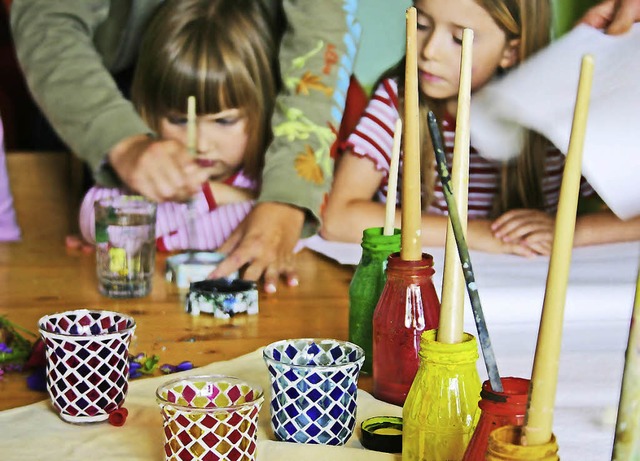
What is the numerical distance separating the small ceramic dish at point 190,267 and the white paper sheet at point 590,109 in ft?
1.83

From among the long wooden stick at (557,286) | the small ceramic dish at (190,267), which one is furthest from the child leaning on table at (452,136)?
the long wooden stick at (557,286)

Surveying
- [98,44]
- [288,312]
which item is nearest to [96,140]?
[98,44]

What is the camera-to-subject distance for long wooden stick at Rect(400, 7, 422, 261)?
1.87ft

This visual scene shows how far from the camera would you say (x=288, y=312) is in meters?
A: 1.03

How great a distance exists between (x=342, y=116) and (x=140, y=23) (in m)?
0.37

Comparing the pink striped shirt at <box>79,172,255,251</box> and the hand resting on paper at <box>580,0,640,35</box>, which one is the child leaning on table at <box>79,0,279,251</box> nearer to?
the pink striped shirt at <box>79,172,255,251</box>

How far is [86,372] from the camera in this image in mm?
646

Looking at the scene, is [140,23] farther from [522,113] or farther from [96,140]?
[522,113]

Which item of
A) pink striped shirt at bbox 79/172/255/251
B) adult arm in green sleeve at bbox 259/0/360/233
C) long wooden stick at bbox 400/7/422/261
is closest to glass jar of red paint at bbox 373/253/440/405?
long wooden stick at bbox 400/7/422/261

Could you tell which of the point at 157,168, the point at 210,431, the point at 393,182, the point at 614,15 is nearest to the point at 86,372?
the point at 210,431

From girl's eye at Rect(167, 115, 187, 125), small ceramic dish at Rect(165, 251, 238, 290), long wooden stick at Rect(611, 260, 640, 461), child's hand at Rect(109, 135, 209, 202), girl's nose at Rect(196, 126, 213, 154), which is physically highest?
girl's eye at Rect(167, 115, 187, 125)

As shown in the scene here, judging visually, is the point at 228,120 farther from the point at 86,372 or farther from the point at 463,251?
the point at 463,251

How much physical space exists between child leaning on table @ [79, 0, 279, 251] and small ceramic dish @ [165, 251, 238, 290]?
1.11ft

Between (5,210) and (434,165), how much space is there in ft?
2.28
